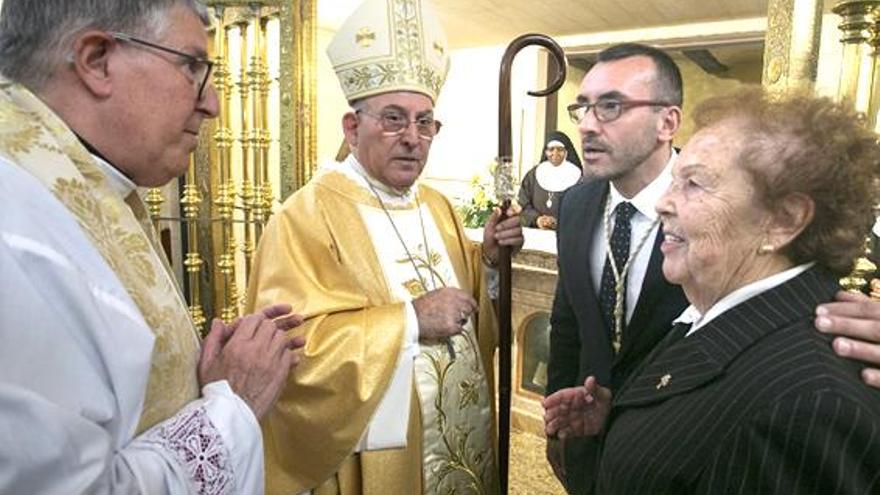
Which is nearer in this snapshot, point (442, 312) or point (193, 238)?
point (442, 312)

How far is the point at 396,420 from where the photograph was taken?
179cm

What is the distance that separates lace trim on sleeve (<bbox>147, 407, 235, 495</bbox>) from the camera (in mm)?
957

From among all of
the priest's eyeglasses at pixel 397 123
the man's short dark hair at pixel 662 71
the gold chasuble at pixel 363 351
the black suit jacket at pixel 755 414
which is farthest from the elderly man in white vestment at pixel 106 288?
the man's short dark hair at pixel 662 71

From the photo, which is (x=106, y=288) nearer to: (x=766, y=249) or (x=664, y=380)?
(x=664, y=380)

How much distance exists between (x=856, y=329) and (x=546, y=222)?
4.50 metres

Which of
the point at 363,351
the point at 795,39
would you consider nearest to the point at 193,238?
the point at 363,351

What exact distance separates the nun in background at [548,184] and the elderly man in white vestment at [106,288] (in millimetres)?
4585

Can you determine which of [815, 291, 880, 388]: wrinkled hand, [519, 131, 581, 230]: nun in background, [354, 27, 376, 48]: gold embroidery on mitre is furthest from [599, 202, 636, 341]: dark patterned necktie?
[519, 131, 581, 230]: nun in background

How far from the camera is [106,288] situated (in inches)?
36.1

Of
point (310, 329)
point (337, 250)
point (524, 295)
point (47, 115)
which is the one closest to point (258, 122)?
point (337, 250)

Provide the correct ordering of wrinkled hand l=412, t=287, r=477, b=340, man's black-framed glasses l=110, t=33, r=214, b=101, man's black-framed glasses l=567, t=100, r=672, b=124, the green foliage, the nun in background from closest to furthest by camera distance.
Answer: man's black-framed glasses l=110, t=33, r=214, b=101, wrinkled hand l=412, t=287, r=477, b=340, man's black-framed glasses l=567, t=100, r=672, b=124, the green foliage, the nun in background

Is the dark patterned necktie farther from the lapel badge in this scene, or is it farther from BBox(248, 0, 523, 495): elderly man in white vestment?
the lapel badge

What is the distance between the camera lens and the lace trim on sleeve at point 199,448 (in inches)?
37.7

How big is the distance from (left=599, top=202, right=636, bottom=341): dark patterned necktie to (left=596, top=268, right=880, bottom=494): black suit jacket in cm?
71
